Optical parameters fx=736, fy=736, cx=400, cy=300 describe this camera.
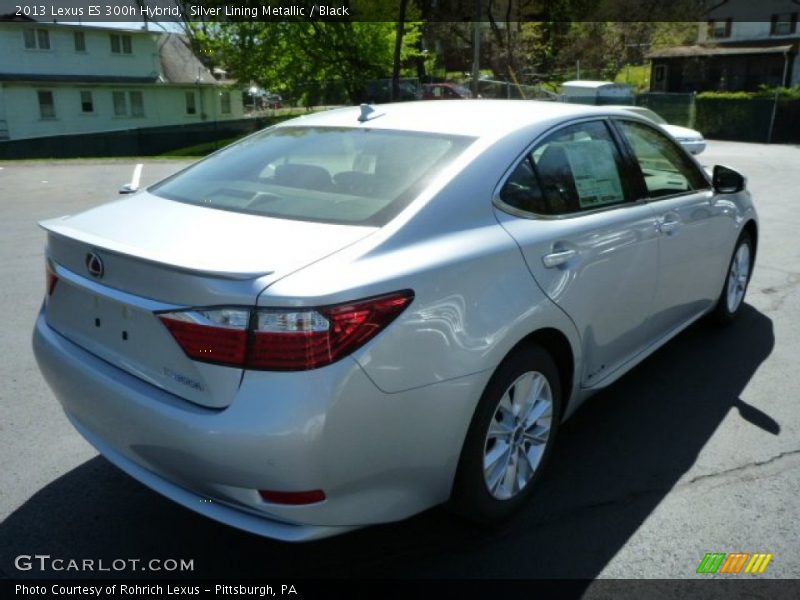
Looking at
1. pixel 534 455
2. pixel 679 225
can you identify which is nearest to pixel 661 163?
pixel 679 225

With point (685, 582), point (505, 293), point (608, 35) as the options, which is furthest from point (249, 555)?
point (608, 35)

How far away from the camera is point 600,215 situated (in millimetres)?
3445

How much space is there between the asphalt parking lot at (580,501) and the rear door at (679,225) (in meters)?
0.49

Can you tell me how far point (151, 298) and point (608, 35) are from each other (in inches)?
2265

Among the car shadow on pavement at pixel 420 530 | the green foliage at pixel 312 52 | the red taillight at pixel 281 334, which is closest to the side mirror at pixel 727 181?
the car shadow on pavement at pixel 420 530

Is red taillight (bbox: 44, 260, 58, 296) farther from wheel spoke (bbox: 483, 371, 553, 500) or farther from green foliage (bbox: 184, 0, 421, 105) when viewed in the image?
green foliage (bbox: 184, 0, 421, 105)

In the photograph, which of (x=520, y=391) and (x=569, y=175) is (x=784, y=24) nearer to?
(x=569, y=175)

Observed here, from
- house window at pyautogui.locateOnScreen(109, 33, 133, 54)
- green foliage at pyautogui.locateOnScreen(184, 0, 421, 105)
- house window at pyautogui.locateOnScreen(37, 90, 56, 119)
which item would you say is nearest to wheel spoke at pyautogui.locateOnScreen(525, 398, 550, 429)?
green foliage at pyautogui.locateOnScreen(184, 0, 421, 105)

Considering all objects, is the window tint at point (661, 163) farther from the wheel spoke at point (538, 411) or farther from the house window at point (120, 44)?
the house window at point (120, 44)

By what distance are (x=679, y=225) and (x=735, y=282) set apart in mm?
1581

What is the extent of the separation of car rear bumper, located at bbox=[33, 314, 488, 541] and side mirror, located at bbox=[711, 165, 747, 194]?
2935mm

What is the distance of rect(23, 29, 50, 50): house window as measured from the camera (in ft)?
122

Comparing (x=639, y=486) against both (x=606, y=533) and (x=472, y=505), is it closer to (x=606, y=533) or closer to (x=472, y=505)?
(x=606, y=533)

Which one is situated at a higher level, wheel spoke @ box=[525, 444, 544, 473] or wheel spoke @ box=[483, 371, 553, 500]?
wheel spoke @ box=[483, 371, 553, 500]
